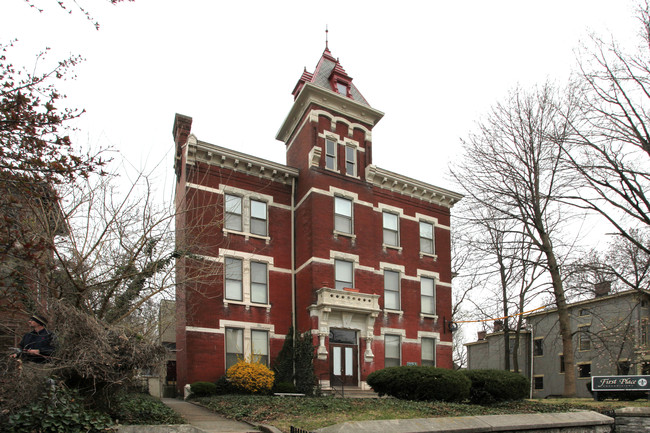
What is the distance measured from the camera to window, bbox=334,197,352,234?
26594 millimetres

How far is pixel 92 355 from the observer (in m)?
10.4

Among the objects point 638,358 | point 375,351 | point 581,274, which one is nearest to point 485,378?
point 375,351

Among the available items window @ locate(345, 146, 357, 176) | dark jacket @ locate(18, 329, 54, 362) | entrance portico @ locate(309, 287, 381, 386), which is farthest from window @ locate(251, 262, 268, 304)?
dark jacket @ locate(18, 329, 54, 362)

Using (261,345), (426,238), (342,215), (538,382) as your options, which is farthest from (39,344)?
(538,382)

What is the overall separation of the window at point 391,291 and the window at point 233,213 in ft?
26.3

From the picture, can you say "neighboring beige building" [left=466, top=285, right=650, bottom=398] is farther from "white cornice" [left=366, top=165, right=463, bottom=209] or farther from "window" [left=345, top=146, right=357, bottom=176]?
"window" [left=345, top=146, right=357, bottom=176]

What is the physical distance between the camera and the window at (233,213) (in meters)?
24.9

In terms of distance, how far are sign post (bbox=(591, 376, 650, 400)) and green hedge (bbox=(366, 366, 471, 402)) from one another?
8827 mm

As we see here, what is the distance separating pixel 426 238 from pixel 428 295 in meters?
3.14

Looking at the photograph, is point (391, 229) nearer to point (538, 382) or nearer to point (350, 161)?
point (350, 161)

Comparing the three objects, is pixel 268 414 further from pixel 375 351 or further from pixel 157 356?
pixel 375 351

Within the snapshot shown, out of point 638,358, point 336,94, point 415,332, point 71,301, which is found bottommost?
point 638,358

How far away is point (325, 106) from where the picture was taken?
27.3 meters

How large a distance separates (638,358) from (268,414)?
94.5 feet
